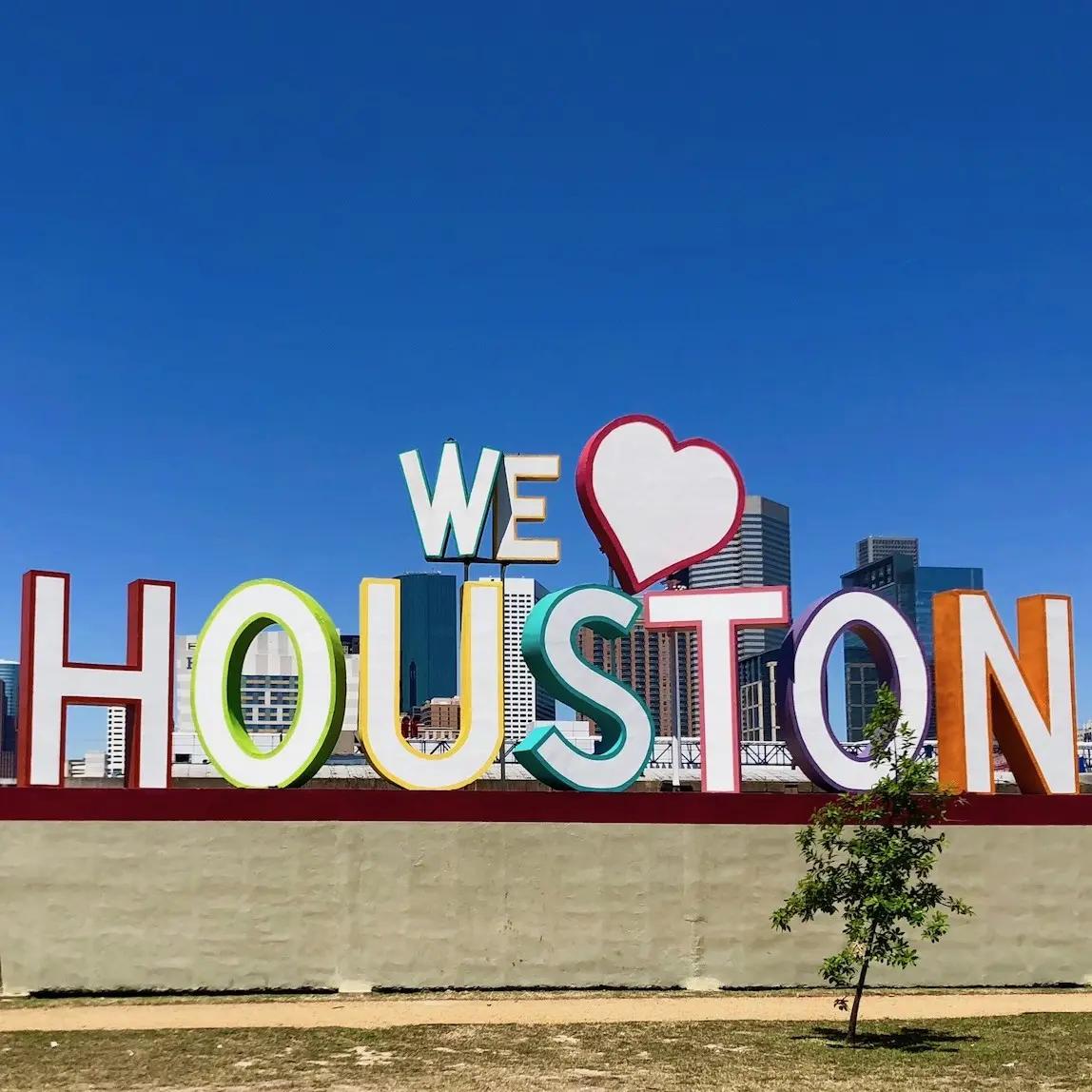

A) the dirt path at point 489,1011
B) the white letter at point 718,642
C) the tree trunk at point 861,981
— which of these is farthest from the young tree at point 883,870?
the white letter at point 718,642

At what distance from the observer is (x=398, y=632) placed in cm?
2659

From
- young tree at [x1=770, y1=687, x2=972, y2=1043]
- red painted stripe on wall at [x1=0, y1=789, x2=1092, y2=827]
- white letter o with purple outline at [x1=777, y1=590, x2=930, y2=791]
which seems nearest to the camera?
young tree at [x1=770, y1=687, x2=972, y2=1043]

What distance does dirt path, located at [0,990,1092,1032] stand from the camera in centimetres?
2259

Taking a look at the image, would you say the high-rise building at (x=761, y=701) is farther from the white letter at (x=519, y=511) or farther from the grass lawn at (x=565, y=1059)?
the grass lawn at (x=565, y=1059)

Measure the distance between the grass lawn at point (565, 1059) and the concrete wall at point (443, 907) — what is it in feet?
12.8

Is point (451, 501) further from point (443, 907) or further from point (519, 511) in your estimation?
point (443, 907)

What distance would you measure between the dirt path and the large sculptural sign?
3.91 metres

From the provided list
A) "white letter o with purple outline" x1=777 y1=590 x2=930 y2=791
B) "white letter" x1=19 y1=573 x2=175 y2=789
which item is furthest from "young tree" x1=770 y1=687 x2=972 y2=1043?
"white letter" x1=19 y1=573 x2=175 y2=789

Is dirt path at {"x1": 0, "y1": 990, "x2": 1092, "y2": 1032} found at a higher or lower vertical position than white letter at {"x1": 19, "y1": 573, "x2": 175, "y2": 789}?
lower

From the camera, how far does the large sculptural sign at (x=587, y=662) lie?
25922mm

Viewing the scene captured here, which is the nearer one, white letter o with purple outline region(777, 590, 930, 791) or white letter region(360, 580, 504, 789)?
white letter region(360, 580, 504, 789)

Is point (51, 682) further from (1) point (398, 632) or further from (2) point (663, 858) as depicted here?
(2) point (663, 858)

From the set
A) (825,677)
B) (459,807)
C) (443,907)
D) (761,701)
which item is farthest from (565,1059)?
(761,701)

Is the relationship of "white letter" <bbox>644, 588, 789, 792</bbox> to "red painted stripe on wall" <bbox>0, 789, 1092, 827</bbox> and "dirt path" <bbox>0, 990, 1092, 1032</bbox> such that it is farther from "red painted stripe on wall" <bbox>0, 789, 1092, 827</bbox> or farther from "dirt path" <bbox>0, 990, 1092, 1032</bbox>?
"dirt path" <bbox>0, 990, 1092, 1032</bbox>
